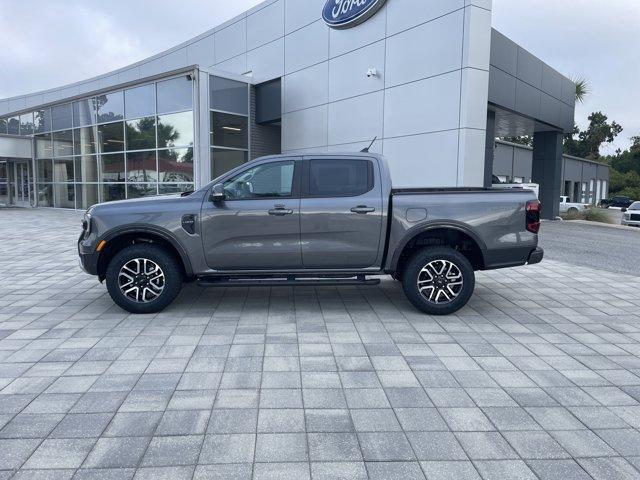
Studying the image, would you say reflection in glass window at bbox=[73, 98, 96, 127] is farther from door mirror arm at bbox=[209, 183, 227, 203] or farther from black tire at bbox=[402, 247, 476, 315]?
black tire at bbox=[402, 247, 476, 315]

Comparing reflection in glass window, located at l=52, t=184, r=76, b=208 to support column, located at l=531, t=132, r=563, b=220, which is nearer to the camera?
support column, located at l=531, t=132, r=563, b=220

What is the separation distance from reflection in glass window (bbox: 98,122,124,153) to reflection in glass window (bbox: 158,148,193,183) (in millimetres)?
2968

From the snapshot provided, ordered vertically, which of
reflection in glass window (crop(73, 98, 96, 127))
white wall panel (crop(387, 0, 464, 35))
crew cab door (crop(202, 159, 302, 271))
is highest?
white wall panel (crop(387, 0, 464, 35))

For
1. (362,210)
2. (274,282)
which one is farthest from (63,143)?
(362,210)

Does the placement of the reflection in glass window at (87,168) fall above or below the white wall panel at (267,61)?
below

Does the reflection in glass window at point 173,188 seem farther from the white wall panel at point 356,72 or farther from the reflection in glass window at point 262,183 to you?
the reflection in glass window at point 262,183

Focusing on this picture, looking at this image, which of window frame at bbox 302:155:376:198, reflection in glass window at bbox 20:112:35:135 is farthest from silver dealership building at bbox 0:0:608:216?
window frame at bbox 302:155:376:198

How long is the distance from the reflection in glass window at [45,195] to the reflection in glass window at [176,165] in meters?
10.9

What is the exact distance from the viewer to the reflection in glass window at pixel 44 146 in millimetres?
25406

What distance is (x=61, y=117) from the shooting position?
24.1m

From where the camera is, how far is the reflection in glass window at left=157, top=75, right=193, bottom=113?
1758cm

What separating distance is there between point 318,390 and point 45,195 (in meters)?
27.5

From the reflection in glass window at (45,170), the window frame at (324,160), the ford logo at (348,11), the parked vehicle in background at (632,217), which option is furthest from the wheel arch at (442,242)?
the reflection in glass window at (45,170)

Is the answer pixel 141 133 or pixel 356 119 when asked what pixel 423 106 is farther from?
pixel 141 133
